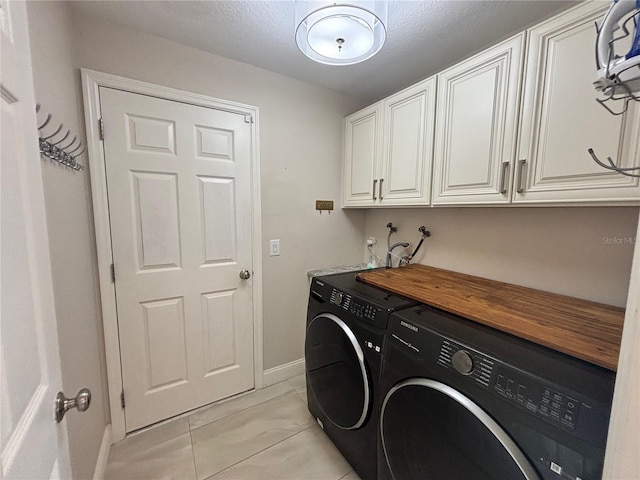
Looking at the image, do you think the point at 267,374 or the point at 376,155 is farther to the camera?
the point at 267,374

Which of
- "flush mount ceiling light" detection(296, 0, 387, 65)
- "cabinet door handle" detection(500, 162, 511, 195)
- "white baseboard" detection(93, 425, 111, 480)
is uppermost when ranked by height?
"flush mount ceiling light" detection(296, 0, 387, 65)

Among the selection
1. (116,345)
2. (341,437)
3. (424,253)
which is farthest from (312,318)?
(116,345)

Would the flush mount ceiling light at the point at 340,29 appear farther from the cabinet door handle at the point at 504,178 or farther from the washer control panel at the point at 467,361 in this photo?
the washer control panel at the point at 467,361

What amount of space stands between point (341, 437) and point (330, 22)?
2.04 metres

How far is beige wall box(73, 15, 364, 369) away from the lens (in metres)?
1.64

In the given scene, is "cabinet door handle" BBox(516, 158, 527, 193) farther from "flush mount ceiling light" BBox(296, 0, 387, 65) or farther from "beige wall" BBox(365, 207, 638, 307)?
"flush mount ceiling light" BBox(296, 0, 387, 65)

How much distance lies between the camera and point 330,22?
3.63 ft

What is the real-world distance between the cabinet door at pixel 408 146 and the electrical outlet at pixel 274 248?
86cm

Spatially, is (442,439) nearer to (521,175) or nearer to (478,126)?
(521,175)

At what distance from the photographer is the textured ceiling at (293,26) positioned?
1.26 m

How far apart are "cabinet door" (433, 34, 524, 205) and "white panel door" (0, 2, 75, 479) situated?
1621 mm

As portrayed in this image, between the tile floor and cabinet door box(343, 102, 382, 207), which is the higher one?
cabinet door box(343, 102, 382, 207)

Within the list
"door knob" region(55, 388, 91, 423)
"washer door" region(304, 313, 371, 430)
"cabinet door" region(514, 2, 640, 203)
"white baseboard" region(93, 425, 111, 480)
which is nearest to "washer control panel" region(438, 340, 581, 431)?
"washer door" region(304, 313, 371, 430)

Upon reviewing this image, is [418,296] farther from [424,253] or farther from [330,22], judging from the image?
[330,22]
